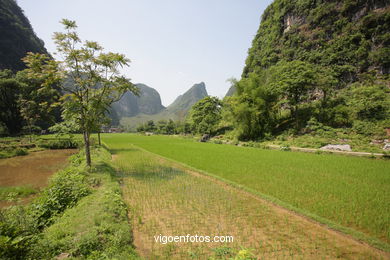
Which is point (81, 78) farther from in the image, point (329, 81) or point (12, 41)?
point (12, 41)

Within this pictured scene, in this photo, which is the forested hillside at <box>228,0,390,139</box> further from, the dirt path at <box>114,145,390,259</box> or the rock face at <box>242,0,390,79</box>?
the dirt path at <box>114,145,390,259</box>

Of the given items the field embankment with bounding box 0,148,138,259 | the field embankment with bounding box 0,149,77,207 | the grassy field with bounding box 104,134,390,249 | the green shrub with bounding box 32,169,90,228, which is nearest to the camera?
the field embankment with bounding box 0,148,138,259

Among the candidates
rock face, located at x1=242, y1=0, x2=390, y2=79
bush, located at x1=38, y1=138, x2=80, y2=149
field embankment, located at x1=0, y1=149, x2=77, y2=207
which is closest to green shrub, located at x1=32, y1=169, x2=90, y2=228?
field embankment, located at x1=0, y1=149, x2=77, y2=207

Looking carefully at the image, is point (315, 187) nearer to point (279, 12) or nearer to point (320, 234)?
point (320, 234)

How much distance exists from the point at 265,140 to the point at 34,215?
2749 cm

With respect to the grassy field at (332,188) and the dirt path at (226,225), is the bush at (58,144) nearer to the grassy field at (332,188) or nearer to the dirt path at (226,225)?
the dirt path at (226,225)

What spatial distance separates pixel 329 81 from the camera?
24828mm

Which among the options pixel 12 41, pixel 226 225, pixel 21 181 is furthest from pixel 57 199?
pixel 12 41

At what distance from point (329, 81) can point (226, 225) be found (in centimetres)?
2949

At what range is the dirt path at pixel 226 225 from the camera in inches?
155

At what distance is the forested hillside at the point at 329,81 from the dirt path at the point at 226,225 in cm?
2152

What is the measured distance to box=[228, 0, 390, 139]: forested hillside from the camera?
2250 centimetres

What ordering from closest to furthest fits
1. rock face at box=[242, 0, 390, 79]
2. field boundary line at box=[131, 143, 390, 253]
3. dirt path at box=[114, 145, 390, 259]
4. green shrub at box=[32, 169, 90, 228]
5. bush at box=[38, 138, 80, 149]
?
dirt path at box=[114, 145, 390, 259] → field boundary line at box=[131, 143, 390, 253] → green shrub at box=[32, 169, 90, 228] → bush at box=[38, 138, 80, 149] → rock face at box=[242, 0, 390, 79]

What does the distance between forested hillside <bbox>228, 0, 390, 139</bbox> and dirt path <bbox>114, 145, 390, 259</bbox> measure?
70.6 ft
